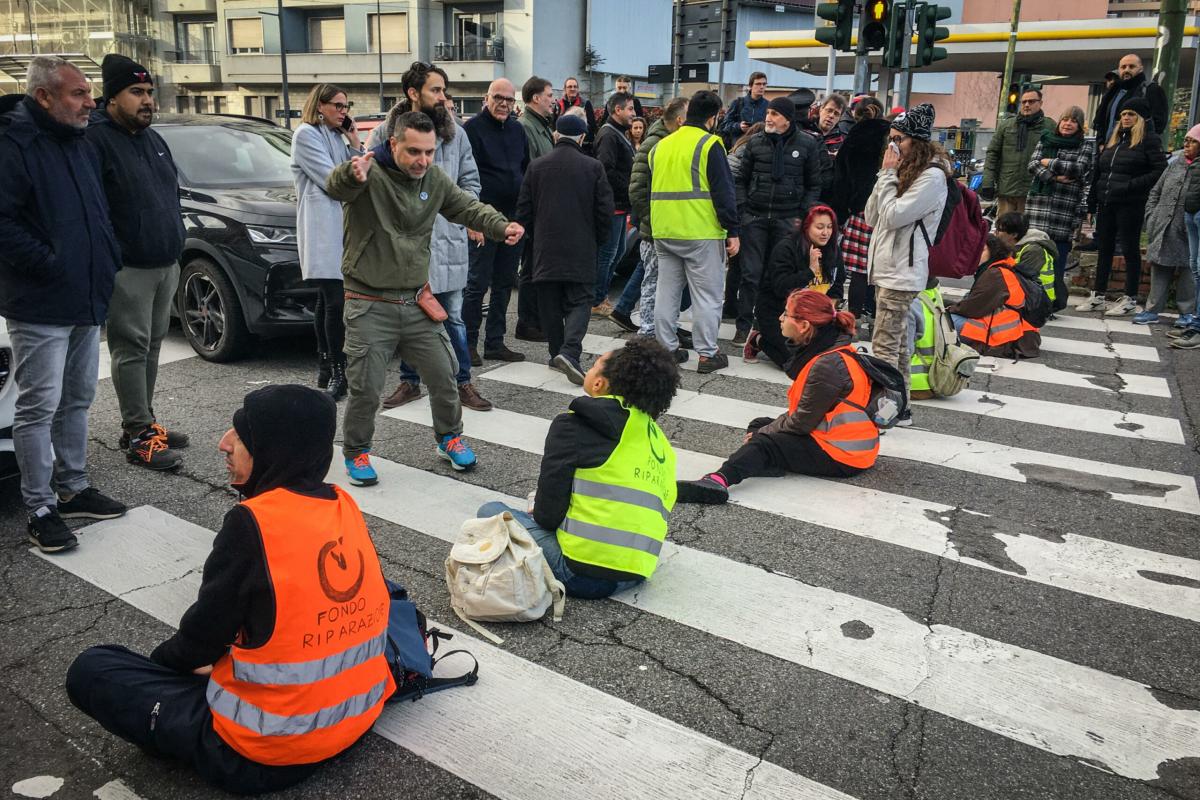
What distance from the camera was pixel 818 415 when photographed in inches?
215

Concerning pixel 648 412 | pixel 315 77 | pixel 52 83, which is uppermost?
pixel 315 77

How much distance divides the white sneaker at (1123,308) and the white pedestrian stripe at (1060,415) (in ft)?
13.4

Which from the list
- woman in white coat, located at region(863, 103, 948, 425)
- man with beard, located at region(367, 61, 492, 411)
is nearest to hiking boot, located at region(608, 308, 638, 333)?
man with beard, located at region(367, 61, 492, 411)

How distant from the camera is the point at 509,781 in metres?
2.92

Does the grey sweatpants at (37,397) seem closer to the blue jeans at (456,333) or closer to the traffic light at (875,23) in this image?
the blue jeans at (456,333)

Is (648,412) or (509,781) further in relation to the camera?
(648,412)

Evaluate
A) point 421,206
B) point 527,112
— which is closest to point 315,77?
point 527,112

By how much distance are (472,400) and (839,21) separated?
948 centimetres

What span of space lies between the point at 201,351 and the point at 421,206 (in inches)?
137

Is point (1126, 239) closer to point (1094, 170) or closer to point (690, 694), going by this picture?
point (1094, 170)

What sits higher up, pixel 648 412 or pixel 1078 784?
pixel 648 412

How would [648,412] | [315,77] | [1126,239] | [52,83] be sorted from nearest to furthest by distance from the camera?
[648,412]
[52,83]
[1126,239]
[315,77]

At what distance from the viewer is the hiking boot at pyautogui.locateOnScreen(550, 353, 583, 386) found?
293 inches

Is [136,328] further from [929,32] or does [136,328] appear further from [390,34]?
[390,34]
